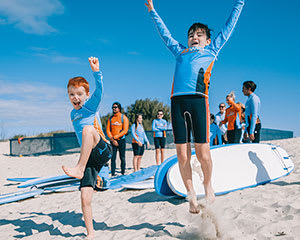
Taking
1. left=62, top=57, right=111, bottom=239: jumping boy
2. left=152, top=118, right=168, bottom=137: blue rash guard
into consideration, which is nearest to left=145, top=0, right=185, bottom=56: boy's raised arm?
left=62, top=57, right=111, bottom=239: jumping boy

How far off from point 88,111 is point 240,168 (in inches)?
130

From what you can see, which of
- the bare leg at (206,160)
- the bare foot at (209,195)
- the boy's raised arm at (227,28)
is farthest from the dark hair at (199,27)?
the bare foot at (209,195)

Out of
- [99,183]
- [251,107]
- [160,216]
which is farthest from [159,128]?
[99,183]

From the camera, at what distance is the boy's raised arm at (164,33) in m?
3.17

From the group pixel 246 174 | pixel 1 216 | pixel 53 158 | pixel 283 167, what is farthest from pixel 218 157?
pixel 53 158

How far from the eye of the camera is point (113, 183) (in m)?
6.52

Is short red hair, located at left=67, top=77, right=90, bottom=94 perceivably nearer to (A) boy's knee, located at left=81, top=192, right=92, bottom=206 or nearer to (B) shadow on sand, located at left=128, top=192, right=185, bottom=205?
(A) boy's knee, located at left=81, top=192, right=92, bottom=206

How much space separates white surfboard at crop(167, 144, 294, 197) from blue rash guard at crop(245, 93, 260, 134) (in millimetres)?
465

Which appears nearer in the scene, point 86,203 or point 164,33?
point 86,203

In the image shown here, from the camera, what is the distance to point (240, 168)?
5168 mm

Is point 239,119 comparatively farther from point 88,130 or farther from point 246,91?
point 88,130

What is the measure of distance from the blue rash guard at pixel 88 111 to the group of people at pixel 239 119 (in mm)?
3676

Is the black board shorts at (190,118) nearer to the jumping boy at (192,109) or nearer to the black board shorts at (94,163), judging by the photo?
the jumping boy at (192,109)

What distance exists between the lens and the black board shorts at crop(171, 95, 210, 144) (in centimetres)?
283
